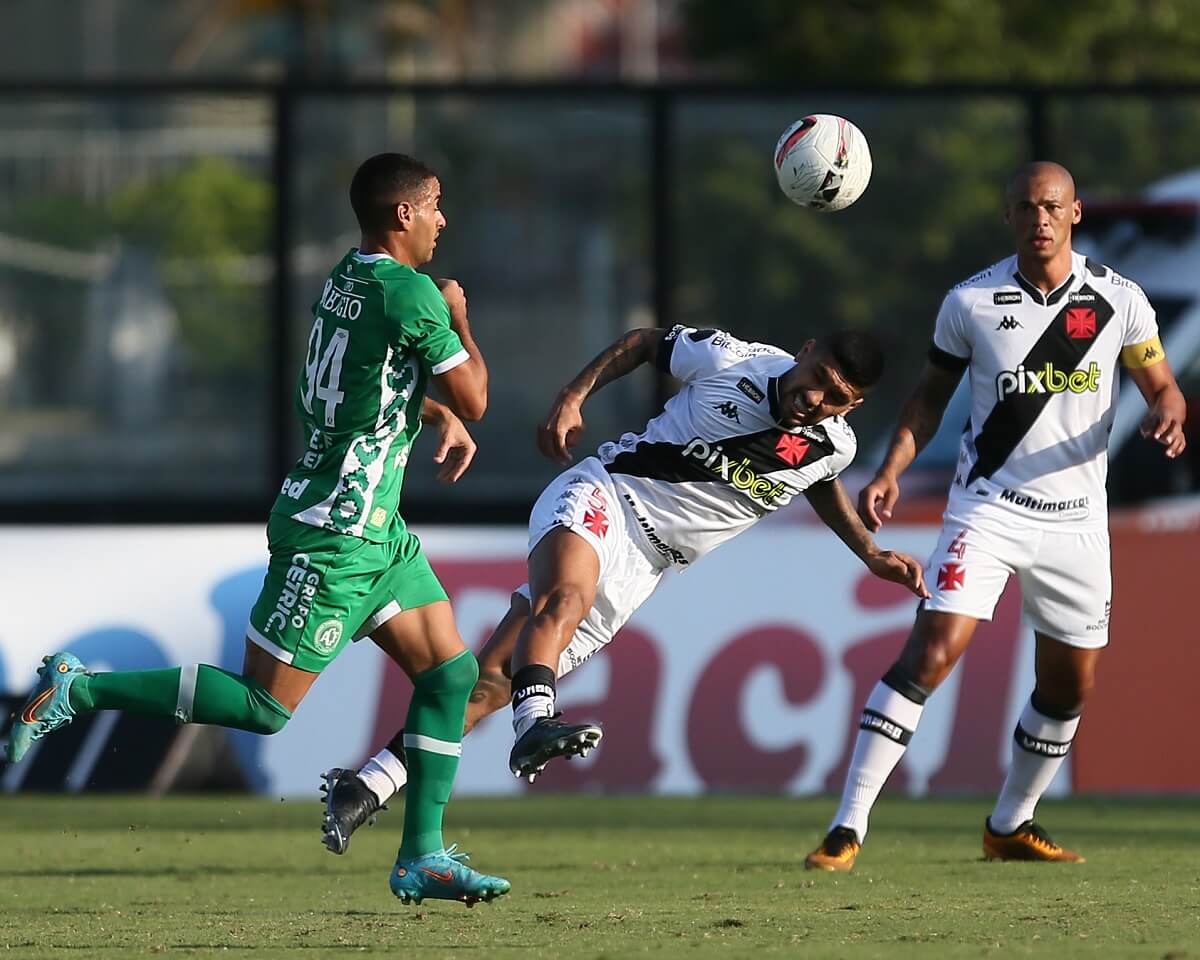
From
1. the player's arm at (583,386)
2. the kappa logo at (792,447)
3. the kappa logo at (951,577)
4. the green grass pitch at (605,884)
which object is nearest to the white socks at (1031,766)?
the green grass pitch at (605,884)

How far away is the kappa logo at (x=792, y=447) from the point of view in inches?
310

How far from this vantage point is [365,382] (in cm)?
659

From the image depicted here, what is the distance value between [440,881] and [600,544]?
151 cm

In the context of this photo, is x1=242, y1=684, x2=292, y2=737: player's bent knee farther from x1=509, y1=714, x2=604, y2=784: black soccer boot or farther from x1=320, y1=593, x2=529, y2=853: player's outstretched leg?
x1=509, y1=714, x2=604, y2=784: black soccer boot

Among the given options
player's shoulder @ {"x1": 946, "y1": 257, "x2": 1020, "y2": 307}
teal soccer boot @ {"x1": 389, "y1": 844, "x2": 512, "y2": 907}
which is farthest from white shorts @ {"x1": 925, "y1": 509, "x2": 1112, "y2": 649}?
teal soccer boot @ {"x1": 389, "y1": 844, "x2": 512, "y2": 907}

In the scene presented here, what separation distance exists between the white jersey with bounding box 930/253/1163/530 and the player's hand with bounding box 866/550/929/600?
Result: 1.95 ft

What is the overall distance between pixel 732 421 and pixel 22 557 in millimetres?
4559

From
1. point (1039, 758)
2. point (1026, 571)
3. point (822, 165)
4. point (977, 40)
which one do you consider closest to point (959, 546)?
point (1026, 571)

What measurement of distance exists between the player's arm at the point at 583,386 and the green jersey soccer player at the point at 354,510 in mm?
610

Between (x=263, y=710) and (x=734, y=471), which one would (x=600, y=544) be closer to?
(x=734, y=471)

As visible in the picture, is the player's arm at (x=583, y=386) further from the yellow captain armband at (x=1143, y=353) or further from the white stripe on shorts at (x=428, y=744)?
the yellow captain armband at (x=1143, y=353)

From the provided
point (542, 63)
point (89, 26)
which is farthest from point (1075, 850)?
point (89, 26)

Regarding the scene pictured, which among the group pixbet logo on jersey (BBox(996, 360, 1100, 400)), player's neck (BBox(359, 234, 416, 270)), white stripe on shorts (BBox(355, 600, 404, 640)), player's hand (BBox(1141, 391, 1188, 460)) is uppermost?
player's neck (BBox(359, 234, 416, 270))

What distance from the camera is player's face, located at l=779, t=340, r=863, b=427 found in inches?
298
